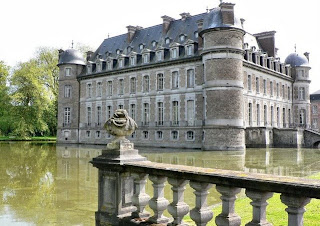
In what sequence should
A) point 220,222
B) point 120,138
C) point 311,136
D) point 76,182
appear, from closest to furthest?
point 220,222, point 120,138, point 76,182, point 311,136

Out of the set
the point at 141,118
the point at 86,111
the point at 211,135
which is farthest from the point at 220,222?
the point at 86,111

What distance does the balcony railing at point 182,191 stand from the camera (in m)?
3.04

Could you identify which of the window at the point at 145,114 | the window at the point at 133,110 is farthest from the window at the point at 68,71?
the window at the point at 145,114

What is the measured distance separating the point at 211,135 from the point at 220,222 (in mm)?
25590

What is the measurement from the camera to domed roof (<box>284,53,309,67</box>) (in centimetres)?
4484

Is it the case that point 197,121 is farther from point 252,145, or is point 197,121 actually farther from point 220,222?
point 220,222

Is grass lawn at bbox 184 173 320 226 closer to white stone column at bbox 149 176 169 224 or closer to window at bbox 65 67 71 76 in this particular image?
white stone column at bbox 149 176 169 224

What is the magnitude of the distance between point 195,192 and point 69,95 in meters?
41.2

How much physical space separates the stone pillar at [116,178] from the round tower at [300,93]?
4280cm

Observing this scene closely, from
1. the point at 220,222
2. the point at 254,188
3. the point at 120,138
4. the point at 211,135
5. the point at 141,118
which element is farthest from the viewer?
the point at 141,118

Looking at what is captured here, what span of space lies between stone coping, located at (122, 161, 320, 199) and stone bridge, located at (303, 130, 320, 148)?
107ft

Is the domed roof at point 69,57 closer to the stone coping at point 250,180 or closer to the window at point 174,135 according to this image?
the window at point 174,135

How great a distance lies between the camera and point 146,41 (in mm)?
38906

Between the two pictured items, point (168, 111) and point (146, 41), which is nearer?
point (168, 111)
